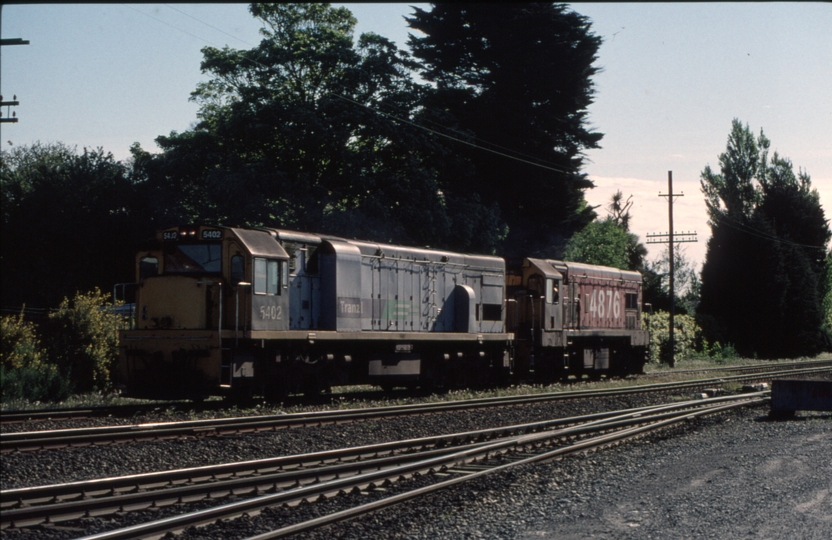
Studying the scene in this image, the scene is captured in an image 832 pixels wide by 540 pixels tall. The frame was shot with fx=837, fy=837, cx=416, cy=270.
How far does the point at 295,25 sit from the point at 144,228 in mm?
10931

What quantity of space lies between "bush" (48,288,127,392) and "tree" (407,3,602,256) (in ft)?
65.6

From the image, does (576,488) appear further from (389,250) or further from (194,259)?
(389,250)

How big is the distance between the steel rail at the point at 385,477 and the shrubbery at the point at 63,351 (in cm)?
916

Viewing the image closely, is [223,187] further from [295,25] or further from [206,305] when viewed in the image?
[206,305]

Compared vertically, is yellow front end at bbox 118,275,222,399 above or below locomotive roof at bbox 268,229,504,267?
below

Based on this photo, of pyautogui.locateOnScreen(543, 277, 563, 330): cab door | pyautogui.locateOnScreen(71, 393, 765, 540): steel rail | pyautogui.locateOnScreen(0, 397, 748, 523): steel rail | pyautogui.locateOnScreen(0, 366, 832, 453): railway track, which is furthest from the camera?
pyautogui.locateOnScreen(543, 277, 563, 330): cab door

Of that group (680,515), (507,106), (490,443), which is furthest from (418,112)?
(680,515)

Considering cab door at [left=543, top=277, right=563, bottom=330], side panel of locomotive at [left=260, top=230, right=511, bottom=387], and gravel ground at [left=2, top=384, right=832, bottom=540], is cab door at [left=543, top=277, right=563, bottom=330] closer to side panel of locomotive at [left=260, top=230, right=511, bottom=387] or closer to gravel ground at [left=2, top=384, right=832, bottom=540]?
side panel of locomotive at [left=260, top=230, right=511, bottom=387]

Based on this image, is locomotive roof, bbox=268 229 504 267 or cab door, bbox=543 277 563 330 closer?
locomotive roof, bbox=268 229 504 267

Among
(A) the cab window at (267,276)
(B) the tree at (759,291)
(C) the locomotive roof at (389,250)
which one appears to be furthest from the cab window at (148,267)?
(B) the tree at (759,291)

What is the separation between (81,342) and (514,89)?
23603 mm

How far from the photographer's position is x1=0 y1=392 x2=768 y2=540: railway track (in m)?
6.91

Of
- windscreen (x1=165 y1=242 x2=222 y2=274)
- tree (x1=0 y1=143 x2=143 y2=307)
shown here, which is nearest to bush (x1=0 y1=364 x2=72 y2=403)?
windscreen (x1=165 y1=242 x2=222 y2=274)

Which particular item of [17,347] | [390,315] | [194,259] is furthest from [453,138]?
[17,347]
